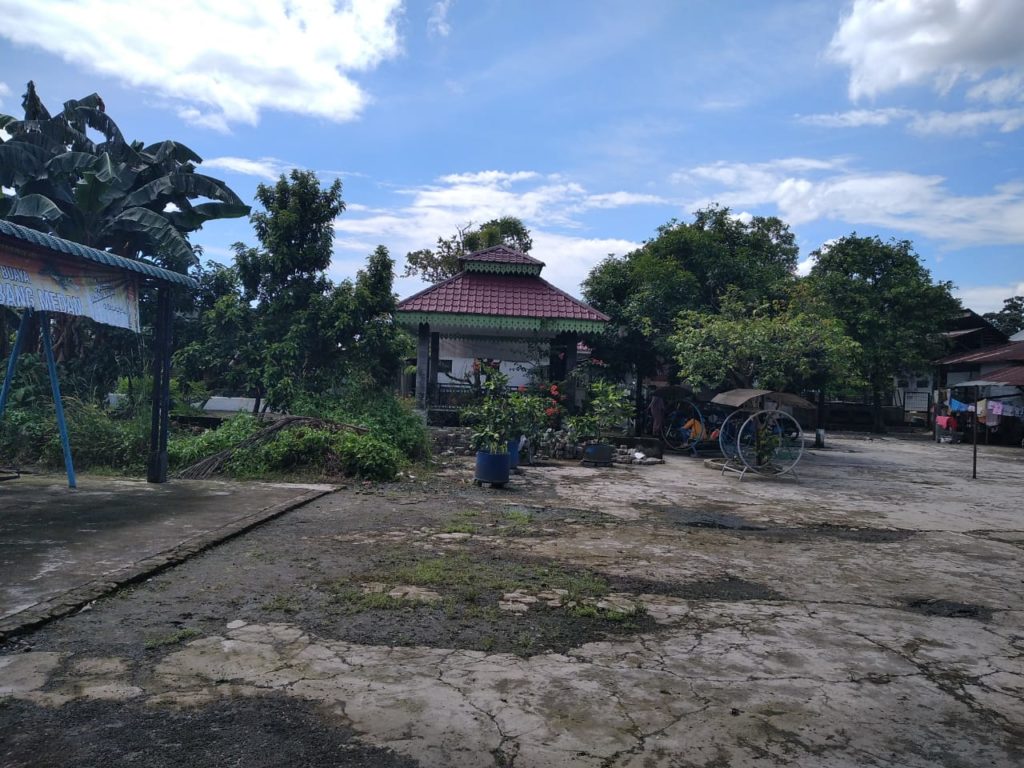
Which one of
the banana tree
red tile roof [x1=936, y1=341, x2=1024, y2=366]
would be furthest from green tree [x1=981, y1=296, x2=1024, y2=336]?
the banana tree

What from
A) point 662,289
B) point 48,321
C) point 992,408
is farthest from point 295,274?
point 992,408

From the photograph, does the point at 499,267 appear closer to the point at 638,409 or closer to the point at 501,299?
the point at 501,299

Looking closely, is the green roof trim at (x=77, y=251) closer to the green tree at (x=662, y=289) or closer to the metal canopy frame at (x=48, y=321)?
the metal canopy frame at (x=48, y=321)

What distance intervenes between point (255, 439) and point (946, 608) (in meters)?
9.01

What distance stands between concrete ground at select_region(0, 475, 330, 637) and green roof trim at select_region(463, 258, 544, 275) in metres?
9.74

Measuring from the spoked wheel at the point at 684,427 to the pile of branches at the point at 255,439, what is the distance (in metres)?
8.93

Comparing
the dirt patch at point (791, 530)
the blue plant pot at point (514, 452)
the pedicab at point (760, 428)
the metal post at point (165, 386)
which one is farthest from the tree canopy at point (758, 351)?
the metal post at point (165, 386)

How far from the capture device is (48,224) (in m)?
15.2

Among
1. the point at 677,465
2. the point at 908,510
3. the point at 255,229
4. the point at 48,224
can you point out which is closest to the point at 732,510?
the point at 908,510

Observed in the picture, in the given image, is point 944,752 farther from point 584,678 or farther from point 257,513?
point 257,513

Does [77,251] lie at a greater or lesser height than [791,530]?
greater

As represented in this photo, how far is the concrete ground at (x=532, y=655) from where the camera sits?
285cm

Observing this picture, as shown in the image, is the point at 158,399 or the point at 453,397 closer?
the point at 158,399

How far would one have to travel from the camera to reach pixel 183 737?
2.80 meters
